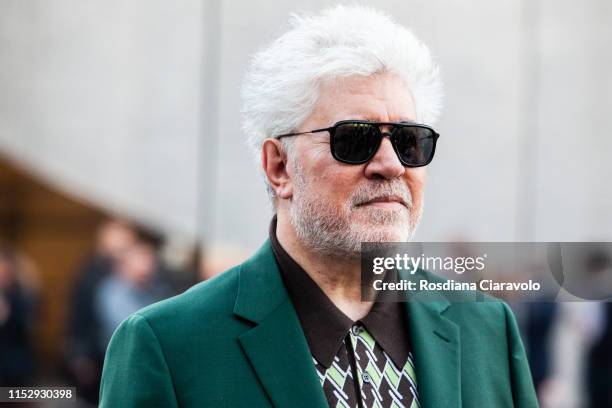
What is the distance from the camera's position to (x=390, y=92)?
7.36 feet

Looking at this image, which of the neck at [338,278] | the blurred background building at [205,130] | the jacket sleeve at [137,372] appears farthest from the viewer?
the blurred background building at [205,130]

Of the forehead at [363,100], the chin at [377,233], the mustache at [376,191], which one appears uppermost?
the forehead at [363,100]

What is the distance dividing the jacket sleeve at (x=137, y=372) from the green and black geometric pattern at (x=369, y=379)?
1.12 feet

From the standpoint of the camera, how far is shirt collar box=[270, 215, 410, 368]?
219 cm

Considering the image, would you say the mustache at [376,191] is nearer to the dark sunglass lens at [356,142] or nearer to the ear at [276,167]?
the dark sunglass lens at [356,142]

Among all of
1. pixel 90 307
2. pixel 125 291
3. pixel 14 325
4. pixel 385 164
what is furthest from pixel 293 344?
pixel 14 325

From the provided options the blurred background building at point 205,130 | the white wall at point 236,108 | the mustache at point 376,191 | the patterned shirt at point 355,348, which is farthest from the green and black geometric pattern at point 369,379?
the white wall at point 236,108

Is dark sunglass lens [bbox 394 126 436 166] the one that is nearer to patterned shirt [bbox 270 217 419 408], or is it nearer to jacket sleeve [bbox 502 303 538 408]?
patterned shirt [bbox 270 217 419 408]

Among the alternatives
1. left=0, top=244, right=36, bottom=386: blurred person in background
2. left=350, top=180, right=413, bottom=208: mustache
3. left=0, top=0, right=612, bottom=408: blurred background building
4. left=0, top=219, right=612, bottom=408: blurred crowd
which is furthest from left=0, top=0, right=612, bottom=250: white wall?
left=350, top=180, right=413, bottom=208: mustache

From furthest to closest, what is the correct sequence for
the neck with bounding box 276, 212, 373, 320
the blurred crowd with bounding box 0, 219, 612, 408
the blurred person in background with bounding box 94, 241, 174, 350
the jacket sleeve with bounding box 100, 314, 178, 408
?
1. the blurred person in background with bounding box 94, 241, 174, 350
2. the blurred crowd with bounding box 0, 219, 612, 408
3. the neck with bounding box 276, 212, 373, 320
4. the jacket sleeve with bounding box 100, 314, 178, 408

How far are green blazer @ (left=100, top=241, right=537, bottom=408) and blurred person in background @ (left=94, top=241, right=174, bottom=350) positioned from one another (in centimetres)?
433

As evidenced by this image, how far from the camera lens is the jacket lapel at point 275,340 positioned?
207 centimetres

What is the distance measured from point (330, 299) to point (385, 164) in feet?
1.13

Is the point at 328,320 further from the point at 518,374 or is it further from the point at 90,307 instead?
the point at 90,307
